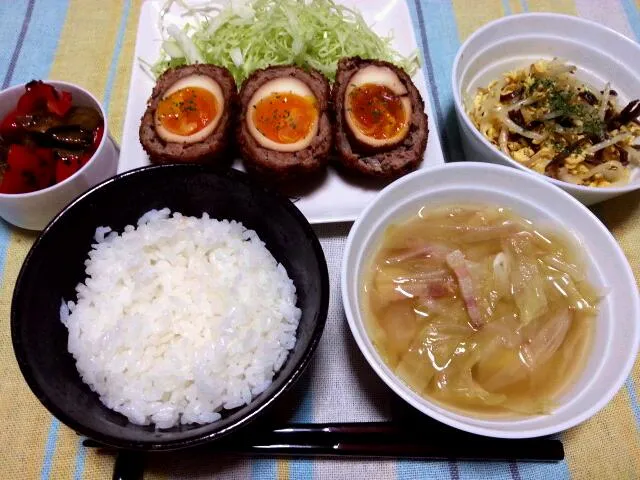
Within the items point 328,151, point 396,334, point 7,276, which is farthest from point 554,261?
point 7,276

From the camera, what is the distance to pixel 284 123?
2137mm

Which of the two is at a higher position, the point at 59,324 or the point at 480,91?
the point at 480,91

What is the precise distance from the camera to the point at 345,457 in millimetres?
1619

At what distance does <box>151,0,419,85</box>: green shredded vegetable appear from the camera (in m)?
2.46

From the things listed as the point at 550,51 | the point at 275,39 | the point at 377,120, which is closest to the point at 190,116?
the point at 275,39

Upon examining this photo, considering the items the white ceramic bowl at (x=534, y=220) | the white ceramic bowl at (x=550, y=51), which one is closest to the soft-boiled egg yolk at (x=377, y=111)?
the white ceramic bowl at (x=550, y=51)

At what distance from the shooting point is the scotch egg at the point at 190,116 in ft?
6.89

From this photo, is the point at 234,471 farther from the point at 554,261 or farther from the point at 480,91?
the point at 480,91

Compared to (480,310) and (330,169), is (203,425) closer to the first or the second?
(480,310)

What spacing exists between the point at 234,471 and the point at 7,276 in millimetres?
1196

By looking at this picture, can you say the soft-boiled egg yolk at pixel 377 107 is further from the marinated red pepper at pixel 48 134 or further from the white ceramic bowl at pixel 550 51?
the marinated red pepper at pixel 48 134

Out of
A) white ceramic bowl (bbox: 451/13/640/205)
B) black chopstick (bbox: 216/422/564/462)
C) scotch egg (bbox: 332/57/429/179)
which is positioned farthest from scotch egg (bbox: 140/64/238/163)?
black chopstick (bbox: 216/422/564/462)

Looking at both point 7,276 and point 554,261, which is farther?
point 7,276

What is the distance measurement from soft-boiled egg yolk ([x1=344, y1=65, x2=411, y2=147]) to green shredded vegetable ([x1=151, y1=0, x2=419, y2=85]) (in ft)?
0.80
